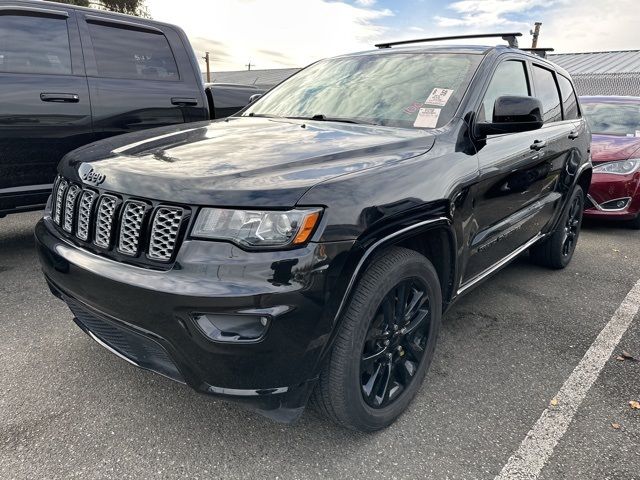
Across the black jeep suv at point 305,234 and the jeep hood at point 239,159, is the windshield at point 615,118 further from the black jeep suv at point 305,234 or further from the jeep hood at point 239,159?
the jeep hood at point 239,159

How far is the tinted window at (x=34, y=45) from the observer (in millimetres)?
3586

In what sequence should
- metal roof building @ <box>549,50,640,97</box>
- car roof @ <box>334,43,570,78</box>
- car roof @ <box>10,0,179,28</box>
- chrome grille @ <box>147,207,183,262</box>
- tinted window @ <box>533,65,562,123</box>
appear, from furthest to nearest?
1. metal roof building @ <box>549,50,640,97</box>
2. car roof @ <box>10,0,179,28</box>
3. tinted window @ <box>533,65,562,123</box>
4. car roof @ <box>334,43,570,78</box>
5. chrome grille @ <box>147,207,183,262</box>

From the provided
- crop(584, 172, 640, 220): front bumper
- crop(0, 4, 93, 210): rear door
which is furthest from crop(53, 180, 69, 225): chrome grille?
crop(584, 172, 640, 220): front bumper

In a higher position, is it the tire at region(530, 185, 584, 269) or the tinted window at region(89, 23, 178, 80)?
the tinted window at region(89, 23, 178, 80)

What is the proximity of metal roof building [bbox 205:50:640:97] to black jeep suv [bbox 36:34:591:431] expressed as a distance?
13.8m

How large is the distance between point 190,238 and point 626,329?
3082 millimetres

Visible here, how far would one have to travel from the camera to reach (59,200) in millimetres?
2312

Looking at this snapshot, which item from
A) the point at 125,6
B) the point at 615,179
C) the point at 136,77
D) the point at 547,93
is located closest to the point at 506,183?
the point at 547,93

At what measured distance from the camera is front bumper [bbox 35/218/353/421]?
1.58m

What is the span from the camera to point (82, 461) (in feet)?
6.22

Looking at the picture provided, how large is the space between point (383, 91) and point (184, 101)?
96.5 inches

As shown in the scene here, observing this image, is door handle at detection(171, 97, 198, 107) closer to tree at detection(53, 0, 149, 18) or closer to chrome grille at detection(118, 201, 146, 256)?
chrome grille at detection(118, 201, 146, 256)

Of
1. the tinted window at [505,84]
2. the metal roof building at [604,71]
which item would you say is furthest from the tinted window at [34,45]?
the metal roof building at [604,71]

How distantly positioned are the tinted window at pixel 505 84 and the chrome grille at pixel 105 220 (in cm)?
193
